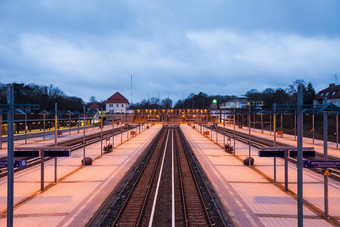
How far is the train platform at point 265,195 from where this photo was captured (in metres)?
10.1

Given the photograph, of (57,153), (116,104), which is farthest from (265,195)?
(116,104)

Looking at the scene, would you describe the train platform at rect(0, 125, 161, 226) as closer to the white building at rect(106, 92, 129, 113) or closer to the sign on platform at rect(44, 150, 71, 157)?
the sign on platform at rect(44, 150, 71, 157)

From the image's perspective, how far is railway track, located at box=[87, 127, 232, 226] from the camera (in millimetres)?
10305

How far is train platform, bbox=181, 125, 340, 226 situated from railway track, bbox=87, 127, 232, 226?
2.86ft

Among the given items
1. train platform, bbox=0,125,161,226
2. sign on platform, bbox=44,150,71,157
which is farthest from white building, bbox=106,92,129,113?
sign on platform, bbox=44,150,71,157

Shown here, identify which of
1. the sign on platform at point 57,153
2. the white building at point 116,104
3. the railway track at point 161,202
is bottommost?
the railway track at point 161,202

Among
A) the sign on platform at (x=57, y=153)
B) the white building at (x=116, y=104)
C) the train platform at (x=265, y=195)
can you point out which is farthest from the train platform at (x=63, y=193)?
the white building at (x=116, y=104)

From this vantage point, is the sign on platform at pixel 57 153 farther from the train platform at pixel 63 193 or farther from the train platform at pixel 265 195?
the train platform at pixel 265 195

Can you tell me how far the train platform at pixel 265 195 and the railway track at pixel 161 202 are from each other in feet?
2.86

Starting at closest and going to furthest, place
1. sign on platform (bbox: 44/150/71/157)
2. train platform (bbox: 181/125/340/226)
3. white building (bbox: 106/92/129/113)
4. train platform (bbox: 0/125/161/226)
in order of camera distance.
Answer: train platform (bbox: 181/125/340/226) → train platform (bbox: 0/125/161/226) → sign on platform (bbox: 44/150/71/157) → white building (bbox: 106/92/129/113)

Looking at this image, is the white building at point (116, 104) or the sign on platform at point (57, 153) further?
the white building at point (116, 104)

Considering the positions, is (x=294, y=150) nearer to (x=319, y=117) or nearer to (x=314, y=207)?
(x=314, y=207)

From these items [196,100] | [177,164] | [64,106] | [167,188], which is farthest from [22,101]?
[196,100]

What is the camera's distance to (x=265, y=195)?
1311 cm
